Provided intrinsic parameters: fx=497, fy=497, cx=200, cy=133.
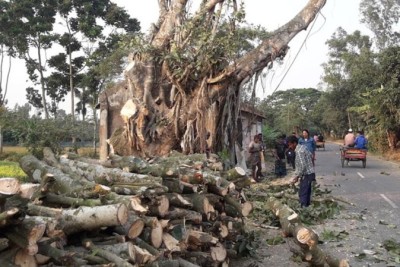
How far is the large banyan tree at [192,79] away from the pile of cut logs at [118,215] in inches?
183

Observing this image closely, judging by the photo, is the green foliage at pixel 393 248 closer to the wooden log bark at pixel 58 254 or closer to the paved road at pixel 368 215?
the paved road at pixel 368 215

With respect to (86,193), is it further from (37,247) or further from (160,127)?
(160,127)

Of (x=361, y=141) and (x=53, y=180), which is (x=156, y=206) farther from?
(x=361, y=141)

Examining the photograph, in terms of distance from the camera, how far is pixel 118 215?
4691mm

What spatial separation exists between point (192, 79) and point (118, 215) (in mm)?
8556

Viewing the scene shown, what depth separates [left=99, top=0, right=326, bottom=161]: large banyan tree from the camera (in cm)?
1273

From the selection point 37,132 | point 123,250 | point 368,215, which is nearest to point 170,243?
point 123,250

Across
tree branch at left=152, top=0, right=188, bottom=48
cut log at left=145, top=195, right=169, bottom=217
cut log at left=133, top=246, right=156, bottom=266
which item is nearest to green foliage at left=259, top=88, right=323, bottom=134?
tree branch at left=152, top=0, right=188, bottom=48

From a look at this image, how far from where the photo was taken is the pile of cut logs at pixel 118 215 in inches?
156

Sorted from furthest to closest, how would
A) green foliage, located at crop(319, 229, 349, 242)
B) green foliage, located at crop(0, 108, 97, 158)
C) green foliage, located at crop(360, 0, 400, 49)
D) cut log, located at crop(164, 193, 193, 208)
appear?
green foliage, located at crop(360, 0, 400, 49)
green foliage, located at crop(0, 108, 97, 158)
green foliage, located at crop(319, 229, 349, 242)
cut log, located at crop(164, 193, 193, 208)

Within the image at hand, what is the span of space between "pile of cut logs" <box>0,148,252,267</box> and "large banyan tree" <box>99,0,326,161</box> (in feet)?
15.2

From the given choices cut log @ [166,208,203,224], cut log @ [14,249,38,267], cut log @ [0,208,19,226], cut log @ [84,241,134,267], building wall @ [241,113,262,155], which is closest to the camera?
cut log @ [0,208,19,226]

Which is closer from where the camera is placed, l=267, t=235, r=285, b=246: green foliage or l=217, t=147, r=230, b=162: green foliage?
l=267, t=235, r=285, b=246: green foliage

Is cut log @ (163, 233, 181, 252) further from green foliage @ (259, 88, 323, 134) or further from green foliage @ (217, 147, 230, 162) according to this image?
green foliage @ (259, 88, 323, 134)
